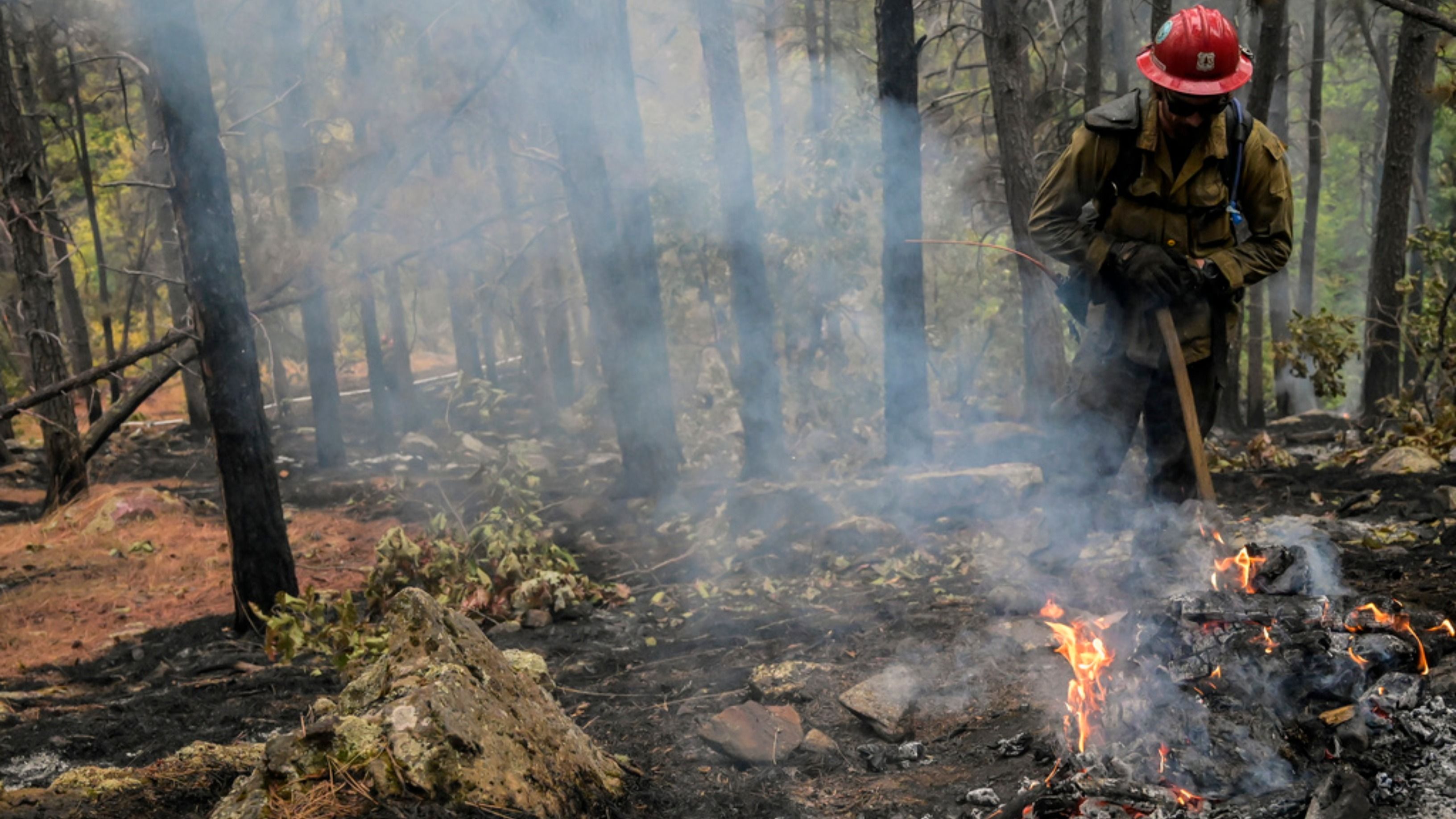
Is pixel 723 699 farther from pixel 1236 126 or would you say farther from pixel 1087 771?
pixel 1236 126

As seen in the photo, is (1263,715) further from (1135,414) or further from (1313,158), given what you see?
(1313,158)

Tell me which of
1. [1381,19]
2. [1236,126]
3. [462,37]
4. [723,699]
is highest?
[1381,19]

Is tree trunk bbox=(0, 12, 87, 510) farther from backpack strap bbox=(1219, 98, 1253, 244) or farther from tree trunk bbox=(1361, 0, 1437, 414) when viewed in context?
tree trunk bbox=(1361, 0, 1437, 414)

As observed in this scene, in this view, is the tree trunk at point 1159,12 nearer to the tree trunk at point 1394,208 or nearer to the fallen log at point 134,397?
the tree trunk at point 1394,208

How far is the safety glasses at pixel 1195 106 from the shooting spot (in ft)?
12.5

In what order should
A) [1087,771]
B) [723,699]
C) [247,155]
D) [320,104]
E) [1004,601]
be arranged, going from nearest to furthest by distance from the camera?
1. [1087,771]
2. [723,699]
3. [1004,601]
4. [320,104]
5. [247,155]

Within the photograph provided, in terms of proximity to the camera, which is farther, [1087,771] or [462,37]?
[462,37]

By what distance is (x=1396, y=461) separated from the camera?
719cm

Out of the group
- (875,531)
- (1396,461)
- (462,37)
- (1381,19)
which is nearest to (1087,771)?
(875,531)

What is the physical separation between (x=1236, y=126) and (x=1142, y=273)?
67cm

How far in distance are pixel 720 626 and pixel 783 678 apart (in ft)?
4.42

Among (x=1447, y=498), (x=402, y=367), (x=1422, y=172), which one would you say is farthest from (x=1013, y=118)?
(x=402, y=367)

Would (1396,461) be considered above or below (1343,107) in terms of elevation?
below

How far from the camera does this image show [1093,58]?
12.5 m
